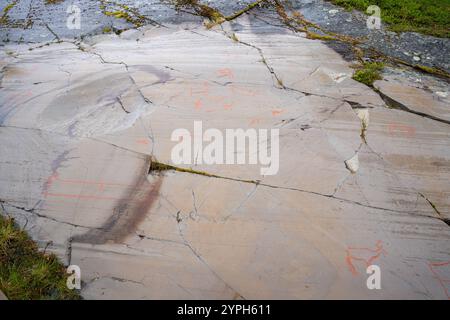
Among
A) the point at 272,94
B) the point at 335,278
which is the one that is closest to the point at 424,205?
the point at 335,278

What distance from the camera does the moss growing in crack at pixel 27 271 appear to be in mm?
1907

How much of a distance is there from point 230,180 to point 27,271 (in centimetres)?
148

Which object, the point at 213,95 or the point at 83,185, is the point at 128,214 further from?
the point at 213,95

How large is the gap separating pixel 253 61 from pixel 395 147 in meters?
1.89

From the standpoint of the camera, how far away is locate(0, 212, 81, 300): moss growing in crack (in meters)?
1.91

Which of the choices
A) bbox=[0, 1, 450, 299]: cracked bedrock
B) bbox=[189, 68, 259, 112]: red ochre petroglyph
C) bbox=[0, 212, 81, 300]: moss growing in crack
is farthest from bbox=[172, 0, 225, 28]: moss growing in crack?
bbox=[0, 212, 81, 300]: moss growing in crack

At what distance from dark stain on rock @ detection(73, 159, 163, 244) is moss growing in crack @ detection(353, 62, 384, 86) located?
2.44 metres

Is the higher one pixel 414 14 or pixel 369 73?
pixel 414 14

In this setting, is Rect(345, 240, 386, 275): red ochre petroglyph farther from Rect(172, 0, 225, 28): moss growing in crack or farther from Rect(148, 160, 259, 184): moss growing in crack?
Rect(172, 0, 225, 28): moss growing in crack

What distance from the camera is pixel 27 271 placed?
1994mm

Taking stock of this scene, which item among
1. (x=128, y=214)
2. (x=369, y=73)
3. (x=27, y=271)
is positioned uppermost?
(x=369, y=73)

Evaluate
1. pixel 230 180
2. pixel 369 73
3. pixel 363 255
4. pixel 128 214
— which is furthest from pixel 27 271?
pixel 369 73
